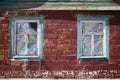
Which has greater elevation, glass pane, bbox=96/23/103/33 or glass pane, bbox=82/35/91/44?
glass pane, bbox=96/23/103/33

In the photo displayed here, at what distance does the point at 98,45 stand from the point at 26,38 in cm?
231

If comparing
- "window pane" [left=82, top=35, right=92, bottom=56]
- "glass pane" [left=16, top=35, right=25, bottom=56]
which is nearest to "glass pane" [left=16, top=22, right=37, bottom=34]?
"glass pane" [left=16, top=35, right=25, bottom=56]

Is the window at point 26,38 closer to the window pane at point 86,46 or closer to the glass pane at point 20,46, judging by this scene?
the glass pane at point 20,46

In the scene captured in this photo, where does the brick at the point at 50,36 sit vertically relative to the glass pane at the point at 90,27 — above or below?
below

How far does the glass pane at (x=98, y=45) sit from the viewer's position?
409 inches

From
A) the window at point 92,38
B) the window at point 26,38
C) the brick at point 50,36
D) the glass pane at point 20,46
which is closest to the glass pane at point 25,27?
the window at point 26,38

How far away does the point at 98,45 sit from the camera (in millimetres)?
10430

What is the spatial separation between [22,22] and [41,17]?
2.05 ft

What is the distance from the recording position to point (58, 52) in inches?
406

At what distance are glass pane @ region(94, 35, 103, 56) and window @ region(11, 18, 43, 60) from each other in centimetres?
175

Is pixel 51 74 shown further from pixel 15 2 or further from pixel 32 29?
pixel 15 2

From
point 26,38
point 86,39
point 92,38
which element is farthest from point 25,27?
point 92,38

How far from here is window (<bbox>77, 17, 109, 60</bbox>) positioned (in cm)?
1033

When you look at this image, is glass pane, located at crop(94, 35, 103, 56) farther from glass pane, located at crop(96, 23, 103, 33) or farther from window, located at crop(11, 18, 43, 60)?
window, located at crop(11, 18, 43, 60)
